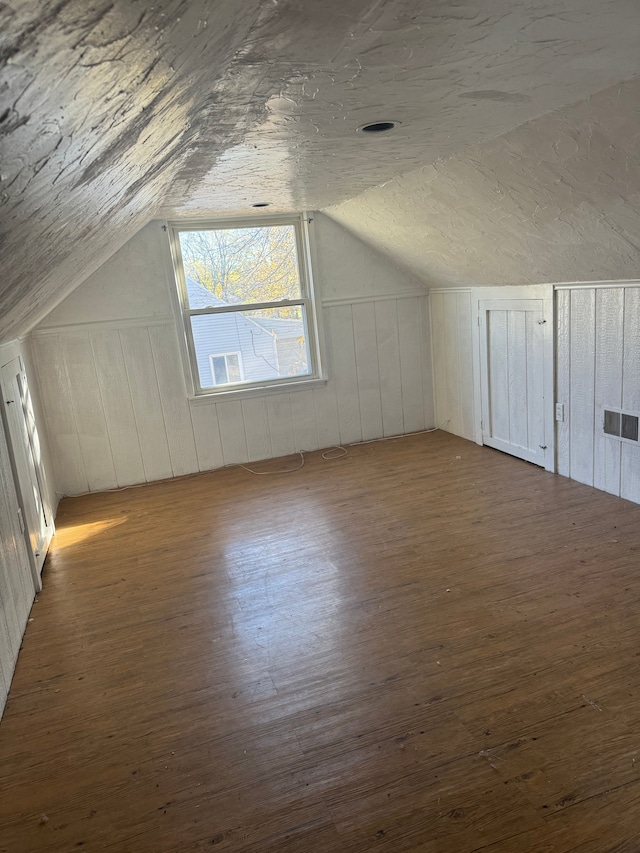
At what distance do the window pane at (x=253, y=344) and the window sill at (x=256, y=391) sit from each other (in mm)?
107

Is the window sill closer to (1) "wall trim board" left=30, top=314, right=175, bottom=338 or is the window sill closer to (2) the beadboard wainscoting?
(2) the beadboard wainscoting

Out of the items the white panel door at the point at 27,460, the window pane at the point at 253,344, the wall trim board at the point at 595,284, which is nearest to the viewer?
the white panel door at the point at 27,460

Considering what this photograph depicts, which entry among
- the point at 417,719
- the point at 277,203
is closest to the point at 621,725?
the point at 417,719

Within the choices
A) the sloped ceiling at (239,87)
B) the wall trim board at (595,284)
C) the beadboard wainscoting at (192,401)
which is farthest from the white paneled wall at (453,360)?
the sloped ceiling at (239,87)

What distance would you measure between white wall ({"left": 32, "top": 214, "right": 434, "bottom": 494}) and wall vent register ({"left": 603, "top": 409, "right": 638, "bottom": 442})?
7.16 feet

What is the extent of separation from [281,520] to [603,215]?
256 cm

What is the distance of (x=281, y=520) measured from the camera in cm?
377

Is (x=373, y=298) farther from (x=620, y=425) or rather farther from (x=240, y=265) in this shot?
(x=620, y=425)

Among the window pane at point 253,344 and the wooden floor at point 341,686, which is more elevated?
the window pane at point 253,344

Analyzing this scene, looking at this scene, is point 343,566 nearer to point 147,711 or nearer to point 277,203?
point 147,711

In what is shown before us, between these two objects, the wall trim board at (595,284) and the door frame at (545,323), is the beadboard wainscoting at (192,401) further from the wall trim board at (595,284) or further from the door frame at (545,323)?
the wall trim board at (595,284)

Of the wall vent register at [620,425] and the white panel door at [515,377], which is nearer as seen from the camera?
the wall vent register at [620,425]

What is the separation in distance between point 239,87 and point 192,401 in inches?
130

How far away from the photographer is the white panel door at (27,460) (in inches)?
119
